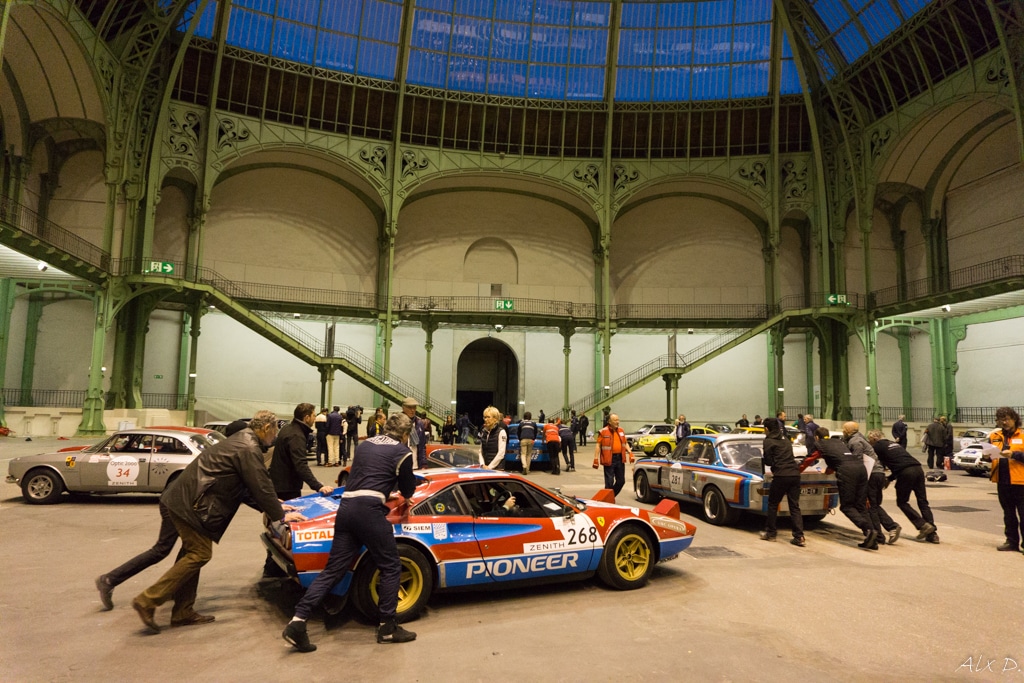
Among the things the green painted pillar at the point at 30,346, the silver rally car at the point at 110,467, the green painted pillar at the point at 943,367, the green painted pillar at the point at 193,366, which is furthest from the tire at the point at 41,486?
the green painted pillar at the point at 943,367

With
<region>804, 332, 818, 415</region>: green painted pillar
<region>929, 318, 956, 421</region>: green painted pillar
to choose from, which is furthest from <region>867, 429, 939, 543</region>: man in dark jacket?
<region>804, 332, 818, 415</region>: green painted pillar

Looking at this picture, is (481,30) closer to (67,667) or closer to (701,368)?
(701,368)

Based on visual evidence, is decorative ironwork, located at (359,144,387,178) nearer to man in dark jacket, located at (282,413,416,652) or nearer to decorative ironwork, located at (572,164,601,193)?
decorative ironwork, located at (572,164,601,193)

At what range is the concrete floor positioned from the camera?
14.5ft

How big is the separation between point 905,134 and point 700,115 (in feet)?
30.9

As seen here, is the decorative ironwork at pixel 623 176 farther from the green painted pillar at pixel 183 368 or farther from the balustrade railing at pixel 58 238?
the balustrade railing at pixel 58 238

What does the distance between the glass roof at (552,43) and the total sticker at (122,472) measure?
24.8m

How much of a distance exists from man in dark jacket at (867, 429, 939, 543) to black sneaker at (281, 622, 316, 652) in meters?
8.10

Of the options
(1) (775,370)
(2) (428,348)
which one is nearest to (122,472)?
(2) (428,348)

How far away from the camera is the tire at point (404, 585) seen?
17.6ft

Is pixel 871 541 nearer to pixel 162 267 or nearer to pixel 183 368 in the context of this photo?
pixel 162 267

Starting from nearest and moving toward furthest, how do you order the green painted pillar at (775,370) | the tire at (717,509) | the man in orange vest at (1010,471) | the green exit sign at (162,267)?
1. the man in orange vest at (1010,471)
2. the tire at (717,509)
3. the green exit sign at (162,267)
4. the green painted pillar at (775,370)

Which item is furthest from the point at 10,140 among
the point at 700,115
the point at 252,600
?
the point at 700,115

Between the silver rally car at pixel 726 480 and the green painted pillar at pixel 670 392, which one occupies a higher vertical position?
the green painted pillar at pixel 670 392
